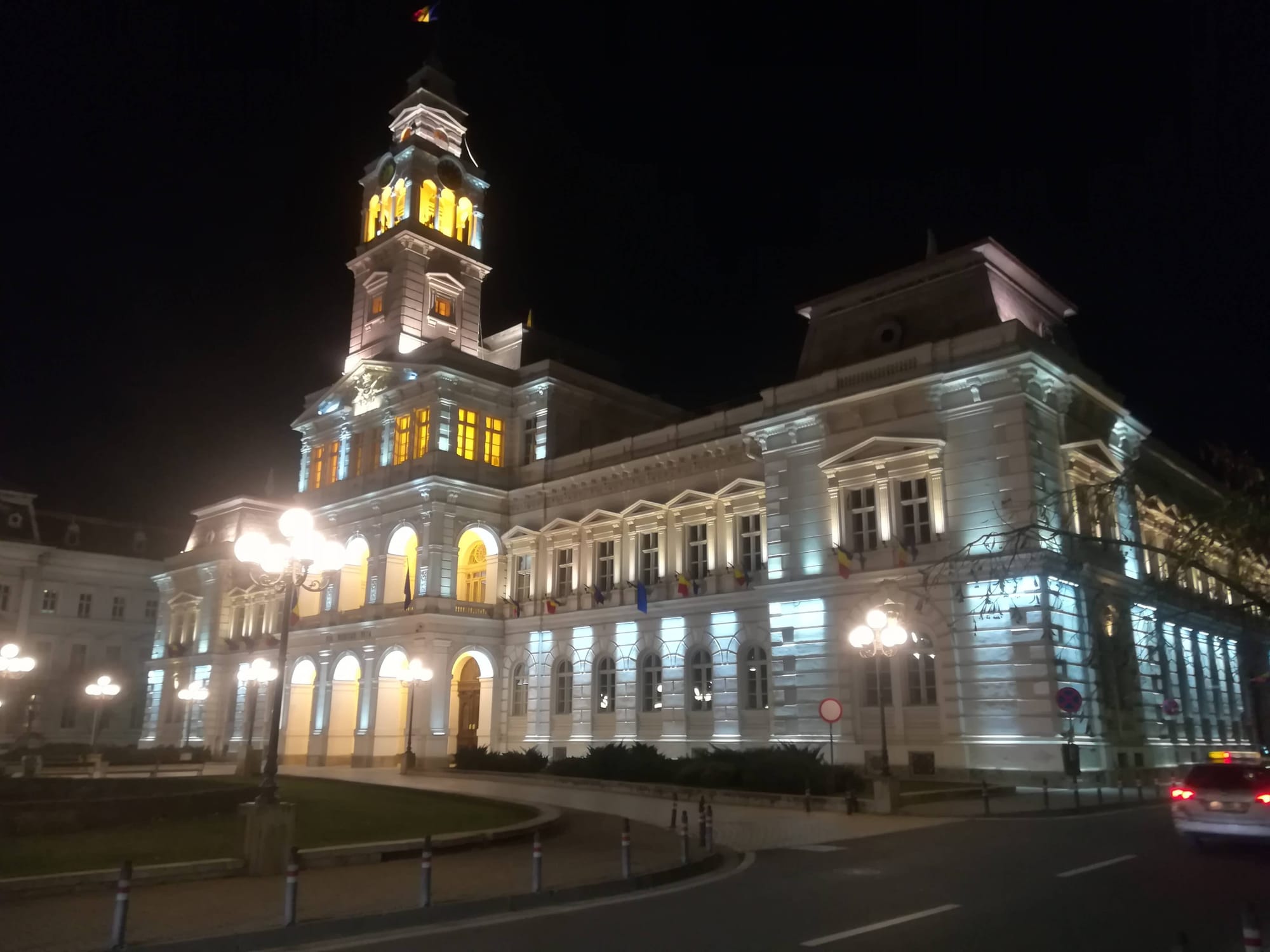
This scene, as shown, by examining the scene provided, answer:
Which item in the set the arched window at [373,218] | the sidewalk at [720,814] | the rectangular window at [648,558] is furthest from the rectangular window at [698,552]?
the arched window at [373,218]

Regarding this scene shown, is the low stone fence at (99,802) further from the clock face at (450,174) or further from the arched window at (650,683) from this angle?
the clock face at (450,174)

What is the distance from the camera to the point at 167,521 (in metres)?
89.6

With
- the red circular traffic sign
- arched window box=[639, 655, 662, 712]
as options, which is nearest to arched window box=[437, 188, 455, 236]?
arched window box=[639, 655, 662, 712]

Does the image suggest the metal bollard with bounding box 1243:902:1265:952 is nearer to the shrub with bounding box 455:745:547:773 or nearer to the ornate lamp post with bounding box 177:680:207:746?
the shrub with bounding box 455:745:547:773

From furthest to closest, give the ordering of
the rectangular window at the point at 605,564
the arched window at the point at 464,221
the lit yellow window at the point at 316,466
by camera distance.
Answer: the arched window at the point at 464,221 → the lit yellow window at the point at 316,466 → the rectangular window at the point at 605,564

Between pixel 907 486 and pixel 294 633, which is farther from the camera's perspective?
pixel 294 633

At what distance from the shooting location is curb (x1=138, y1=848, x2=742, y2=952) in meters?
10.5

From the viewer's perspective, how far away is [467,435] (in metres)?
50.8

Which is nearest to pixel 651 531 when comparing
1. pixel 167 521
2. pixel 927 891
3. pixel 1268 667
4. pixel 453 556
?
pixel 453 556

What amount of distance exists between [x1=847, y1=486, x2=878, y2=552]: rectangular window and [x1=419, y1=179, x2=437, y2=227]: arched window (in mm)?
32950

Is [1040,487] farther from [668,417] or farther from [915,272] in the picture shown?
[668,417]

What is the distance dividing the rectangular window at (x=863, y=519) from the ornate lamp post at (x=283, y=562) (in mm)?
22092

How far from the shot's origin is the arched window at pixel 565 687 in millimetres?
45875

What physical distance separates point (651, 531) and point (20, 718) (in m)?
52.2
